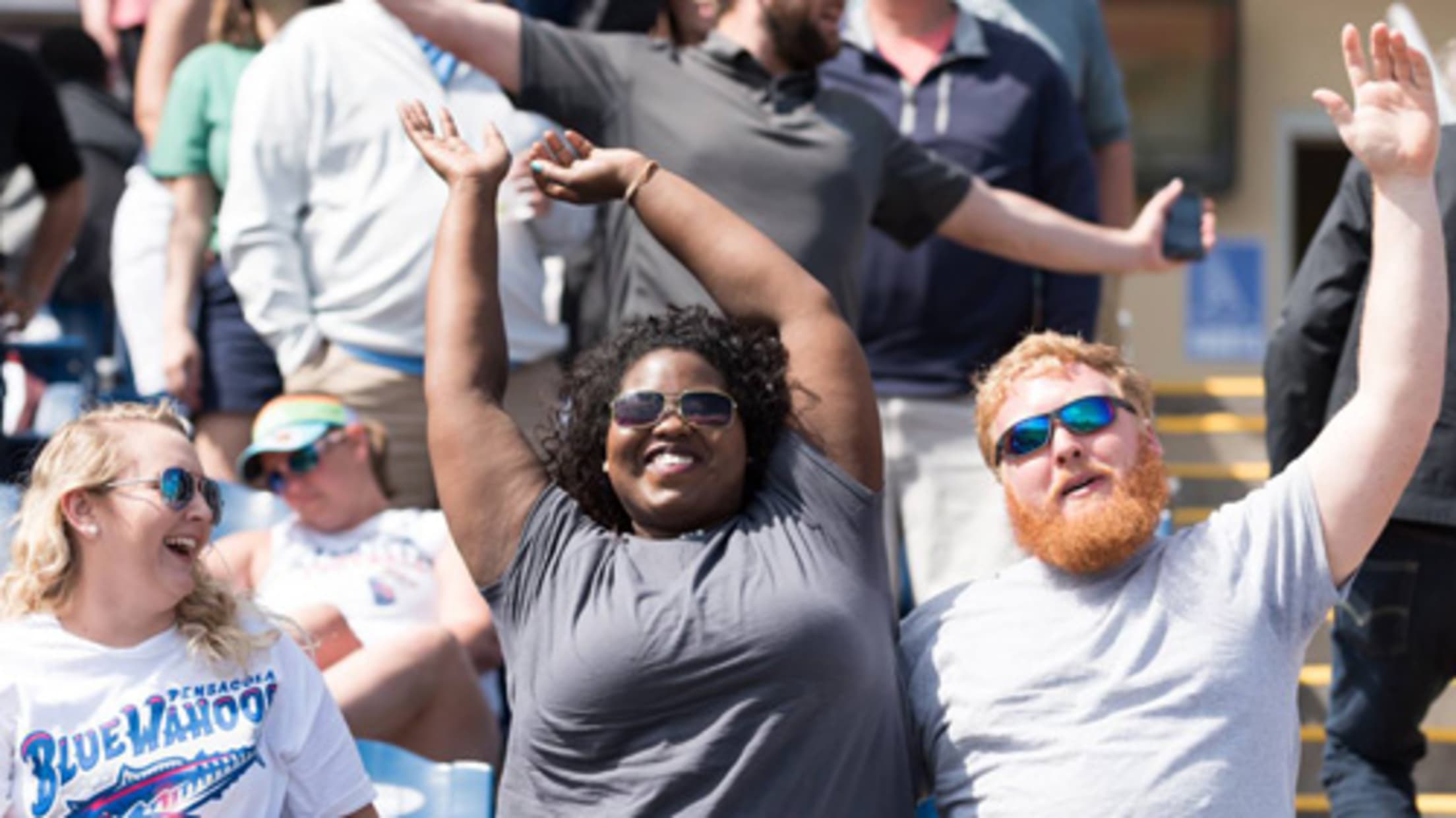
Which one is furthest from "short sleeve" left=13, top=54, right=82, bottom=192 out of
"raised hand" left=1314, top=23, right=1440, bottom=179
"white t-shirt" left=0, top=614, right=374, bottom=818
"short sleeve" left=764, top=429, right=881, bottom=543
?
"raised hand" left=1314, top=23, right=1440, bottom=179

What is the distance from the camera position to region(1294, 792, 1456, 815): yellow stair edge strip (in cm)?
498

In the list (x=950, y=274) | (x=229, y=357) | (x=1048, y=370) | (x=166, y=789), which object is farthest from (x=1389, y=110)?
(x=229, y=357)

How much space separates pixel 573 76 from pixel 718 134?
1.00 feet

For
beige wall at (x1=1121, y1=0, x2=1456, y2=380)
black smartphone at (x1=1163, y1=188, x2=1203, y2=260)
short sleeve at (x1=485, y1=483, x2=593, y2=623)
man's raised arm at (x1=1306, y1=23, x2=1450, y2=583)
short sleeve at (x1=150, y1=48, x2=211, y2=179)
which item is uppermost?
man's raised arm at (x1=1306, y1=23, x2=1450, y2=583)

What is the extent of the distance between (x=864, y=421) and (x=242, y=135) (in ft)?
7.81

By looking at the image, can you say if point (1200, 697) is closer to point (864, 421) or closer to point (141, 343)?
point (864, 421)

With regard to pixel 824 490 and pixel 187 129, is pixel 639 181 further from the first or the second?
pixel 187 129

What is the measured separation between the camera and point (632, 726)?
10.3 ft

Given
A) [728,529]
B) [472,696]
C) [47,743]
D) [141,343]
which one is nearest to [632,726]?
[728,529]

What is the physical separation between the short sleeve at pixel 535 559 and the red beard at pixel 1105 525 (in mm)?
633

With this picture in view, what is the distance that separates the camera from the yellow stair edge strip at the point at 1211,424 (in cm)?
720

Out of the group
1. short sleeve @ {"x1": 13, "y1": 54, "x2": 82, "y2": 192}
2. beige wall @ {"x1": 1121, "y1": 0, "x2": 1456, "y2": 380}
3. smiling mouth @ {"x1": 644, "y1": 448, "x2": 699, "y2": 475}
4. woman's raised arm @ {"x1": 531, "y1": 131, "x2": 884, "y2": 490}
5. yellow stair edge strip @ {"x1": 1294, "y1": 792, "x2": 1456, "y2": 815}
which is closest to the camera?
smiling mouth @ {"x1": 644, "y1": 448, "x2": 699, "y2": 475}

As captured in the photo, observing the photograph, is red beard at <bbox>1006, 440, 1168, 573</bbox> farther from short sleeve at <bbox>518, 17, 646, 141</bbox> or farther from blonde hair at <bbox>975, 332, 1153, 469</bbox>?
short sleeve at <bbox>518, 17, 646, 141</bbox>

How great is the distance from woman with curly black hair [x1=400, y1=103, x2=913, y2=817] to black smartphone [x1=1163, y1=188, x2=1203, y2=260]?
145 cm
